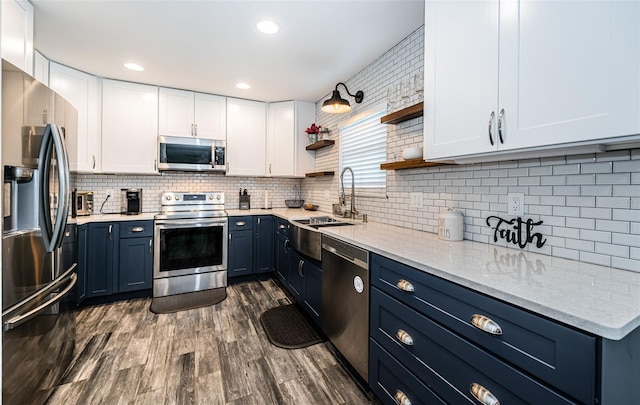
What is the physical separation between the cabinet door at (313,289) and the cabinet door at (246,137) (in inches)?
73.9

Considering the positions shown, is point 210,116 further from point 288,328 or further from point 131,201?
point 288,328

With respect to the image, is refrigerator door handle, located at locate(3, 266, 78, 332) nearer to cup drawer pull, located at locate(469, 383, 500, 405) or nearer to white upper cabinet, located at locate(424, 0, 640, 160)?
cup drawer pull, located at locate(469, 383, 500, 405)

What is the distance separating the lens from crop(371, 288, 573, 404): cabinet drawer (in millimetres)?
862

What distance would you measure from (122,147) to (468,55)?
3512 mm

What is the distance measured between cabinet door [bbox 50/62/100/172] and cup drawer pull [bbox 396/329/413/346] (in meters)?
3.30

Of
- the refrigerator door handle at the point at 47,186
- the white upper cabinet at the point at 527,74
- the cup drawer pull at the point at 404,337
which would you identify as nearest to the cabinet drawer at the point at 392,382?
the cup drawer pull at the point at 404,337

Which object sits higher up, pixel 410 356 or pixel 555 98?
pixel 555 98

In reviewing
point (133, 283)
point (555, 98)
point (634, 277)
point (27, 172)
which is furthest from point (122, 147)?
point (634, 277)

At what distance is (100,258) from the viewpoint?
9.35 ft

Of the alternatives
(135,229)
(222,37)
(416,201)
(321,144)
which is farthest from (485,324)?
(135,229)

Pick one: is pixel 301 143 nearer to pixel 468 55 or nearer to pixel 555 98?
pixel 468 55

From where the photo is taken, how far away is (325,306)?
2150mm

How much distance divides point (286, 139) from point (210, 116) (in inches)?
40.3

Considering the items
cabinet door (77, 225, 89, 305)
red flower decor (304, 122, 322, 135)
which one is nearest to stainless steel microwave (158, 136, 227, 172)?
cabinet door (77, 225, 89, 305)
